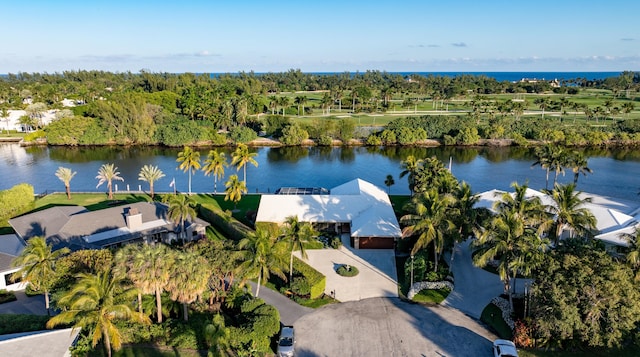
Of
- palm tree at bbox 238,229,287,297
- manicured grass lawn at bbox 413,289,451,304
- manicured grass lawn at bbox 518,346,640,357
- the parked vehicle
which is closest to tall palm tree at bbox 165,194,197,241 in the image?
palm tree at bbox 238,229,287,297

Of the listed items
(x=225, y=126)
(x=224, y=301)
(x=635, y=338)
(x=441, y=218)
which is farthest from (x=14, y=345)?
(x=225, y=126)

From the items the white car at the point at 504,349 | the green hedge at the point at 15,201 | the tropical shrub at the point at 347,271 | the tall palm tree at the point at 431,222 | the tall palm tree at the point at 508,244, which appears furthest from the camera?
the green hedge at the point at 15,201

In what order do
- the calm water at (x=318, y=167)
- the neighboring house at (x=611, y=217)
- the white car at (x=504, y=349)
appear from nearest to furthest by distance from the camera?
1. the white car at (x=504, y=349)
2. the neighboring house at (x=611, y=217)
3. the calm water at (x=318, y=167)

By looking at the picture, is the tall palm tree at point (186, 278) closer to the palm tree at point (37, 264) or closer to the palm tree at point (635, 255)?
the palm tree at point (37, 264)

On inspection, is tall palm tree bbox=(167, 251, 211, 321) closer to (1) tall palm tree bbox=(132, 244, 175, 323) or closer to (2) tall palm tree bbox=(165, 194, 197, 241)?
(1) tall palm tree bbox=(132, 244, 175, 323)

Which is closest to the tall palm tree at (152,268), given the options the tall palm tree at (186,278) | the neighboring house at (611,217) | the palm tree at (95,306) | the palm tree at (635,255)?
the tall palm tree at (186,278)

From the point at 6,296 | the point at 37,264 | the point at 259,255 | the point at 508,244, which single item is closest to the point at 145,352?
the point at 259,255
